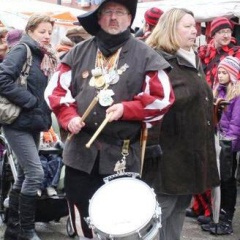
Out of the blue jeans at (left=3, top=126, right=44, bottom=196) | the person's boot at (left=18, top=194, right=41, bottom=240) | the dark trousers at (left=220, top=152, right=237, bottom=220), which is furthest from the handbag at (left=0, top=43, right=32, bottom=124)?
the dark trousers at (left=220, top=152, right=237, bottom=220)

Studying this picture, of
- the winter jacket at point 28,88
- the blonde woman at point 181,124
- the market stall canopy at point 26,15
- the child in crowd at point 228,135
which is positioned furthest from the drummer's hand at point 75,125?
the market stall canopy at point 26,15

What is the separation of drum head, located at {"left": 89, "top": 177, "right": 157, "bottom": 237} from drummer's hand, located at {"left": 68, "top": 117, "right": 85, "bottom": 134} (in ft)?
1.12

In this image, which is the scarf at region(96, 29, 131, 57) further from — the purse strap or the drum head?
the purse strap

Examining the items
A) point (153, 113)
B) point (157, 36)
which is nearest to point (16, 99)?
point (157, 36)

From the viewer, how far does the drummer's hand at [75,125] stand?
12.0ft

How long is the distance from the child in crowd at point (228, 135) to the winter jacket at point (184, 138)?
1127mm

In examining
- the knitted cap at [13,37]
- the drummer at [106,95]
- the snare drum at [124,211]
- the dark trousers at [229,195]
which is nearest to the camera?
the snare drum at [124,211]

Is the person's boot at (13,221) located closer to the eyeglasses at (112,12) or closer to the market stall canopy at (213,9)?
the eyeglasses at (112,12)

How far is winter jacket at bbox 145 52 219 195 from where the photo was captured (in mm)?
4320

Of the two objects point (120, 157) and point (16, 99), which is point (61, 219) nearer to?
point (16, 99)

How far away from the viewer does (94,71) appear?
378 centimetres

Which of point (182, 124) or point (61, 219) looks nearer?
point (182, 124)

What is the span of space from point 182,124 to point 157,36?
0.60 meters

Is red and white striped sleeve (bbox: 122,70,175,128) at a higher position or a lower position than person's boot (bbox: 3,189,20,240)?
higher
